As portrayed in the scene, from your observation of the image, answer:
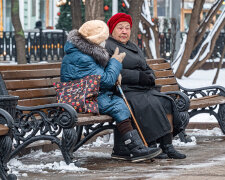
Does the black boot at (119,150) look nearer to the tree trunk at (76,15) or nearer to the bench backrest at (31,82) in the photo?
the bench backrest at (31,82)

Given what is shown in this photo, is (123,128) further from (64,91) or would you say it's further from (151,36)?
(151,36)

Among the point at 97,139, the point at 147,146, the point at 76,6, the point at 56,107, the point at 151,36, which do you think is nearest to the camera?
the point at 56,107

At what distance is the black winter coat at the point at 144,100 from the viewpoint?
22.4 ft

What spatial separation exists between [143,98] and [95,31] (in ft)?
2.51

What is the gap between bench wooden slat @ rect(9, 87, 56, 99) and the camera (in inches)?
270

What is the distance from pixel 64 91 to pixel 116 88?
0.60m

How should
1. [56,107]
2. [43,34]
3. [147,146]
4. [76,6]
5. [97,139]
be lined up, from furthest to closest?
1. [43,34]
2. [76,6]
3. [97,139]
4. [147,146]
5. [56,107]

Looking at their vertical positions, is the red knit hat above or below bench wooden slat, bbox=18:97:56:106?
above

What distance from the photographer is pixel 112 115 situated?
6.64 meters

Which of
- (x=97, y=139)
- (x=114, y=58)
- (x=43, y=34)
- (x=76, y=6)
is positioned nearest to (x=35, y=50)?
(x=43, y=34)

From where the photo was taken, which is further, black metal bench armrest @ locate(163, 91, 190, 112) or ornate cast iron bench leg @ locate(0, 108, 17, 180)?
black metal bench armrest @ locate(163, 91, 190, 112)

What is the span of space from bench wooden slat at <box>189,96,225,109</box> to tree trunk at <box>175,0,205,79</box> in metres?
7.21

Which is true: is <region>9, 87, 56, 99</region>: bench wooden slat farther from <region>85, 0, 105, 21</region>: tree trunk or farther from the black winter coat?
<region>85, 0, 105, 21</region>: tree trunk

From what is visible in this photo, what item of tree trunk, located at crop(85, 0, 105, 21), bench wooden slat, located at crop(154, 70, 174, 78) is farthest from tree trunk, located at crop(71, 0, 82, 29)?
bench wooden slat, located at crop(154, 70, 174, 78)
